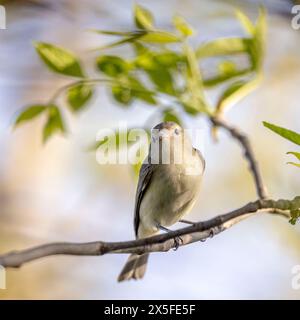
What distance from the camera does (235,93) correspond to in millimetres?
2113

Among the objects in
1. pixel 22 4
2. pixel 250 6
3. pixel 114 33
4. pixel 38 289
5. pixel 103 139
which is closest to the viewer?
pixel 114 33

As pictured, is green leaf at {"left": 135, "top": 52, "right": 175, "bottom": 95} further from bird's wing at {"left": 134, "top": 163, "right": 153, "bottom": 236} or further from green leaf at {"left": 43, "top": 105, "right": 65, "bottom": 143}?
bird's wing at {"left": 134, "top": 163, "right": 153, "bottom": 236}

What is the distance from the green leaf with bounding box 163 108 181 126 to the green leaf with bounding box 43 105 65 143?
14.3 inches

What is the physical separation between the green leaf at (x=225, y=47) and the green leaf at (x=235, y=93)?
114mm

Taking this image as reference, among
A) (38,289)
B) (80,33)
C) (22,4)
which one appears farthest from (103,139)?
(80,33)

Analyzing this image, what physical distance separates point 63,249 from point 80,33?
4584 millimetres

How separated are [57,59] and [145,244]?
1019mm

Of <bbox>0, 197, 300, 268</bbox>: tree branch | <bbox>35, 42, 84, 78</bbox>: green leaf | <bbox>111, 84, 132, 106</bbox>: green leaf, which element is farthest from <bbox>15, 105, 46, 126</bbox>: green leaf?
<bbox>0, 197, 300, 268</bbox>: tree branch

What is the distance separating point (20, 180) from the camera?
16.8 feet

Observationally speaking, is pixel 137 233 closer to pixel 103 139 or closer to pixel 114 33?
pixel 103 139

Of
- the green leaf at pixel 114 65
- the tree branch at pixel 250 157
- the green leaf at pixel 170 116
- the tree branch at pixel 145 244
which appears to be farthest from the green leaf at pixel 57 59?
the tree branch at pixel 145 244

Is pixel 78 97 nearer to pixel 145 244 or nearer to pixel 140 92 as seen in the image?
pixel 140 92

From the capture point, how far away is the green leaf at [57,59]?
2.04m

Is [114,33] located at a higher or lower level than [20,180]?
lower
